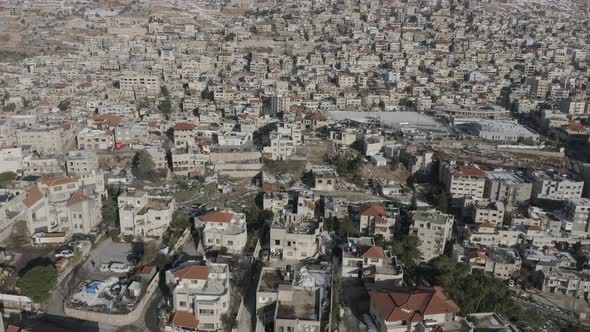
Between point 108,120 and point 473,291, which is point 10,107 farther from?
point 473,291

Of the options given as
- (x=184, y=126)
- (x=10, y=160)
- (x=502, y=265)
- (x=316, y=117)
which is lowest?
(x=502, y=265)

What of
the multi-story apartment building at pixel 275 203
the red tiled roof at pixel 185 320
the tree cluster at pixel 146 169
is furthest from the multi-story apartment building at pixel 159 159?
the red tiled roof at pixel 185 320

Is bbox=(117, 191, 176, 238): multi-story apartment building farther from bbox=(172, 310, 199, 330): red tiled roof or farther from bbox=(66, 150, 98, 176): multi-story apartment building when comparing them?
bbox=(172, 310, 199, 330): red tiled roof

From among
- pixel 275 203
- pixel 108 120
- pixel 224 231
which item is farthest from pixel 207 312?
pixel 108 120

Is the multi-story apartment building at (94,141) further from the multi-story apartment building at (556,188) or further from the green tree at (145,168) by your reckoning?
the multi-story apartment building at (556,188)

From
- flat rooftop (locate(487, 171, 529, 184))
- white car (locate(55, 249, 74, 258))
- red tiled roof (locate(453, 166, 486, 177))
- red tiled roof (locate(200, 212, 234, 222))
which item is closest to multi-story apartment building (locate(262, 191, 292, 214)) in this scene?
red tiled roof (locate(200, 212, 234, 222))

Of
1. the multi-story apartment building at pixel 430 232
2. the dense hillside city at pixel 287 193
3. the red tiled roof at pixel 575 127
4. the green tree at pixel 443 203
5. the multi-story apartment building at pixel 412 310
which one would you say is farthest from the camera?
the red tiled roof at pixel 575 127
